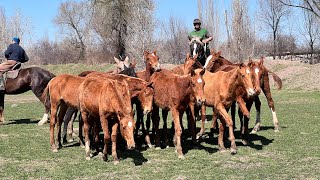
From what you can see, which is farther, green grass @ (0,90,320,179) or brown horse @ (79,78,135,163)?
brown horse @ (79,78,135,163)

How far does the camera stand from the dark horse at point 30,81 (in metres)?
13.8

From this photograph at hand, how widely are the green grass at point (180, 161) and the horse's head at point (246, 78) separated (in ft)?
4.66

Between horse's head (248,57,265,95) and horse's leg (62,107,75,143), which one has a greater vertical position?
horse's head (248,57,265,95)

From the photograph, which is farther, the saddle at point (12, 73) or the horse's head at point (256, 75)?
the saddle at point (12, 73)

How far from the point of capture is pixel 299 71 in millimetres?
33062

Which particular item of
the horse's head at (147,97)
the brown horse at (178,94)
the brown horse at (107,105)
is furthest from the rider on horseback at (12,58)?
the horse's head at (147,97)

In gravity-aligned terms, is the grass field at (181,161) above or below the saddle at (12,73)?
below

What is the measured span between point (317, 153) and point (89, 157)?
497 cm

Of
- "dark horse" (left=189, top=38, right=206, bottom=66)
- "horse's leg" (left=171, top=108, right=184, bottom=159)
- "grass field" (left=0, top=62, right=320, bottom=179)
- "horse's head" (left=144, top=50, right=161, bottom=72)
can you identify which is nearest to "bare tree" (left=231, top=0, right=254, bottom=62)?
"dark horse" (left=189, top=38, right=206, bottom=66)

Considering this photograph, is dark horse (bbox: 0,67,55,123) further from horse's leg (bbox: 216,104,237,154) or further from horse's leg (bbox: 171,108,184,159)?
horse's leg (bbox: 216,104,237,154)

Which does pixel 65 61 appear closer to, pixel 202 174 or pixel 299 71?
pixel 299 71

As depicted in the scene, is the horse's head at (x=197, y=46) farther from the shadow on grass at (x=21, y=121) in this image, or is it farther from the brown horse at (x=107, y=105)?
the shadow on grass at (x=21, y=121)

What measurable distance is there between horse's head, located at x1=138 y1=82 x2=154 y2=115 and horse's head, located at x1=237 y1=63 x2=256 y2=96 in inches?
78.0

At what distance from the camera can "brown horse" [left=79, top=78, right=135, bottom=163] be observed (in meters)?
7.07
